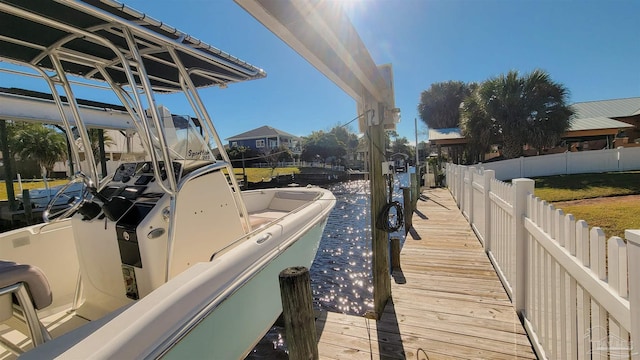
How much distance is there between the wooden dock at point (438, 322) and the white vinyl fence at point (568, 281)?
0.21m

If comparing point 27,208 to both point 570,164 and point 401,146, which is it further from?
point 401,146

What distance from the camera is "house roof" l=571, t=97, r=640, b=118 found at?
21.1 meters

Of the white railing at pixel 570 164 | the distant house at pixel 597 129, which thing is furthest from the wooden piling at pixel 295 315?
the distant house at pixel 597 129

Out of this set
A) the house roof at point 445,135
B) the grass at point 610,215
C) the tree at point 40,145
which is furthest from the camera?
the house roof at point 445,135

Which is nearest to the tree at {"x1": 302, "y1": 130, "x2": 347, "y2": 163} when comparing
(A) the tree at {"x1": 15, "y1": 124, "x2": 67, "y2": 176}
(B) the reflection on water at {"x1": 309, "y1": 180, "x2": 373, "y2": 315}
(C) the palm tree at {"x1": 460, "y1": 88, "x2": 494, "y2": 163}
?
A: (C) the palm tree at {"x1": 460, "y1": 88, "x2": 494, "y2": 163}

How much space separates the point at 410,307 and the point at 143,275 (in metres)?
2.60

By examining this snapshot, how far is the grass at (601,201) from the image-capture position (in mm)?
5407

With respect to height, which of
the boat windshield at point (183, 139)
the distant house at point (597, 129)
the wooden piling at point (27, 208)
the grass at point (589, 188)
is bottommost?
the grass at point (589, 188)

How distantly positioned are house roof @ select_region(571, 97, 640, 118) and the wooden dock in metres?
23.9

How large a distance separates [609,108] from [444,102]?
12685mm

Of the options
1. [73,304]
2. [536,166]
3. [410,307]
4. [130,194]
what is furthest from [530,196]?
[536,166]

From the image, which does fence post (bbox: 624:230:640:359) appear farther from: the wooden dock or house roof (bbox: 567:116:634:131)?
house roof (bbox: 567:116:634:131)

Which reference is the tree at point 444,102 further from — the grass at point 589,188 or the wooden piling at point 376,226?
the wooden piling at point 376,226

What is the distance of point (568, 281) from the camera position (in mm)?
1785
